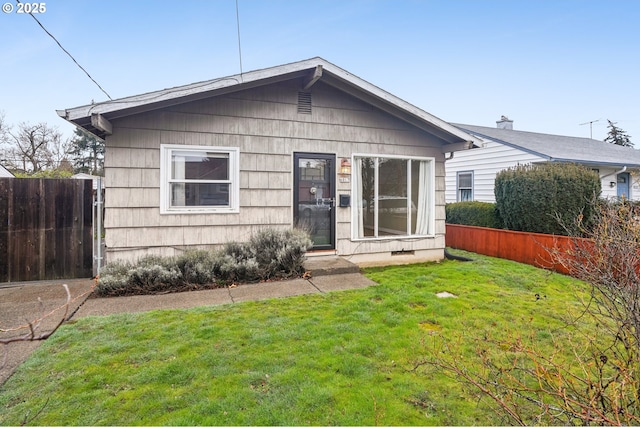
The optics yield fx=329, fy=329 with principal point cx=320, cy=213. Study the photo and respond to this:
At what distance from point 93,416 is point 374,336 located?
A: 2248 mm

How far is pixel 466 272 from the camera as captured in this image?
5859mm

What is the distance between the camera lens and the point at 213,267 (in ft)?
16.7

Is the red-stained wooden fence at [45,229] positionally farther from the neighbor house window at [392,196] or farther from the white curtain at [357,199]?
the neighbor house window at [392,196]

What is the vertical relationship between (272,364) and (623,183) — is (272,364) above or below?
below

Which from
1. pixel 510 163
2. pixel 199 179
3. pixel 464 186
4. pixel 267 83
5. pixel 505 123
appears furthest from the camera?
pixel 505 123

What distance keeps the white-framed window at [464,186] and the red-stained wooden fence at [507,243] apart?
12.6 ft

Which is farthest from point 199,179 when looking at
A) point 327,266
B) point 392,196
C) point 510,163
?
point 510,163

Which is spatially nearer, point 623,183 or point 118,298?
point 118,298

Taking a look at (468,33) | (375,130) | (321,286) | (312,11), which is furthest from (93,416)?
(468,33)

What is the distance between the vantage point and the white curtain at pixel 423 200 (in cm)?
717

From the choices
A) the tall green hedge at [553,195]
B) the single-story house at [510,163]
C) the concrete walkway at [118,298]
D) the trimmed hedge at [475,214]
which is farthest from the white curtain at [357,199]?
the single-story house at [510,163]

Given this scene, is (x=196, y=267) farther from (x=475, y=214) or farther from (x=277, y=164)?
(x=475, y=214)

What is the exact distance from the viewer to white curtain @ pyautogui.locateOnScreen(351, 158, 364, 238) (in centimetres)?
654

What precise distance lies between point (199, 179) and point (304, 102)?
2.40 m
